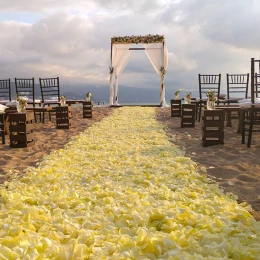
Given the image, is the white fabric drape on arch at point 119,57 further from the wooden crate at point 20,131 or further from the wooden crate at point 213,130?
the wooden crate at point 213,130

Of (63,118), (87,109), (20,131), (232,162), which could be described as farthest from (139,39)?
(232,162)

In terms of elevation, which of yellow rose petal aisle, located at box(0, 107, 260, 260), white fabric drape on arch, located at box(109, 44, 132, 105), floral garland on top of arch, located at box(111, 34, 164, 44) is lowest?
yellow rose petal aisle, located at box(0, 107, 260, 260)

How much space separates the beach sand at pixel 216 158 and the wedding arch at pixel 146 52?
7.45 meters

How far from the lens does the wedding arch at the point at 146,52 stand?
13.8 metres

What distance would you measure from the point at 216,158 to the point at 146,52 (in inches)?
411

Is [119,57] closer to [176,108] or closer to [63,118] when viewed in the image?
[176,108]

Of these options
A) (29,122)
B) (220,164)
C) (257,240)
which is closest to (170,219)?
(257,240)

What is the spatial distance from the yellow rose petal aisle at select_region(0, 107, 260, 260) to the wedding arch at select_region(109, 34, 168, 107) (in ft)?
34.3

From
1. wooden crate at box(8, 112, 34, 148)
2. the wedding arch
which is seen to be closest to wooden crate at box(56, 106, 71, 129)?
wooden crate at box(8, 112, 34, 148)

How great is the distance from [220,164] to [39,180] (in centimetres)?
210

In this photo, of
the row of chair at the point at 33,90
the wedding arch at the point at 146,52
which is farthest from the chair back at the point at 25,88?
the wedding arch at the point at 146,52

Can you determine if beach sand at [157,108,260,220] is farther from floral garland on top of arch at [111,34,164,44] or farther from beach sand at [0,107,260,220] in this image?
floral garland on top of arch at [111,34,164,44]

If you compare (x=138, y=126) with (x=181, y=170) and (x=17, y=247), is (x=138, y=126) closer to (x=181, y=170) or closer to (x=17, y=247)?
(x=181, y=170)

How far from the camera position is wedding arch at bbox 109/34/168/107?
1379cm
